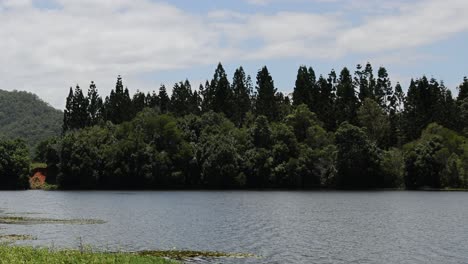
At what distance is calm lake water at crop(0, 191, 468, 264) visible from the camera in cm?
5531

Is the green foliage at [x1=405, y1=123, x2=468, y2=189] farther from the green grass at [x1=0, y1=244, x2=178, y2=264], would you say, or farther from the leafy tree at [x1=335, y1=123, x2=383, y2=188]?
the green grass at [x1=0, y1=244, x2=178, y2=264]

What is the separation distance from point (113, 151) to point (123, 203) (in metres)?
75.0

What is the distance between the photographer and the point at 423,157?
172m

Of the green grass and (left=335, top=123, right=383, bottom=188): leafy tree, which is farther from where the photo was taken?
(left=335, top=123, right=383, bottom=188): leafy tree

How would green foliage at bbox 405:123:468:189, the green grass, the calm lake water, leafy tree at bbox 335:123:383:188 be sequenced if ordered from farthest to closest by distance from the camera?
1. leafy tree at bbox 335:123:383:188
2. green foliage at bbox 405:123:468:189
3. the calm lake water
4. the green grass

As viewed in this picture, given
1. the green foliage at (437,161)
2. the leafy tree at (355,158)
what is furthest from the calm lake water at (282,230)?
the leafy tree at (355,158)

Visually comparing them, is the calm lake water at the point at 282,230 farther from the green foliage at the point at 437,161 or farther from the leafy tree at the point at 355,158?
the leafy tree at the point at 355,158

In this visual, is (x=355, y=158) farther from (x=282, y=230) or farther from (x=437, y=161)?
(x=282, y=230)

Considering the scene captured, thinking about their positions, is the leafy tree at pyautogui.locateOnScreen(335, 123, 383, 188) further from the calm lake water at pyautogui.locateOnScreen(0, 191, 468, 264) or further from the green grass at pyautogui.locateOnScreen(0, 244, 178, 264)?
the green grass at pyautogui.locateOnScreen(0, 244, 178, 264)

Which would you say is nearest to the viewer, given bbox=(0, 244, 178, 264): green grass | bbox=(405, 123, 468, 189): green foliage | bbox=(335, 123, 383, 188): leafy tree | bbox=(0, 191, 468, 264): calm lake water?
bbox=(0, 244, 178, 264): green grass

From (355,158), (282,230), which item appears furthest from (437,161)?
(282,230)

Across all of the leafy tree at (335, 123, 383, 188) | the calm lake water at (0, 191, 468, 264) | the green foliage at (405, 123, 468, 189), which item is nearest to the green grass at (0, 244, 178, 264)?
the calm lake water at (0, 191, 468, 264)

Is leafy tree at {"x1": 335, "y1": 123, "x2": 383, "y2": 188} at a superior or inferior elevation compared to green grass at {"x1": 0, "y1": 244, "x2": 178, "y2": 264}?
superior

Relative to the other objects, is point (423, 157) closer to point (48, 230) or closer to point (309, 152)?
point (309, 152)
